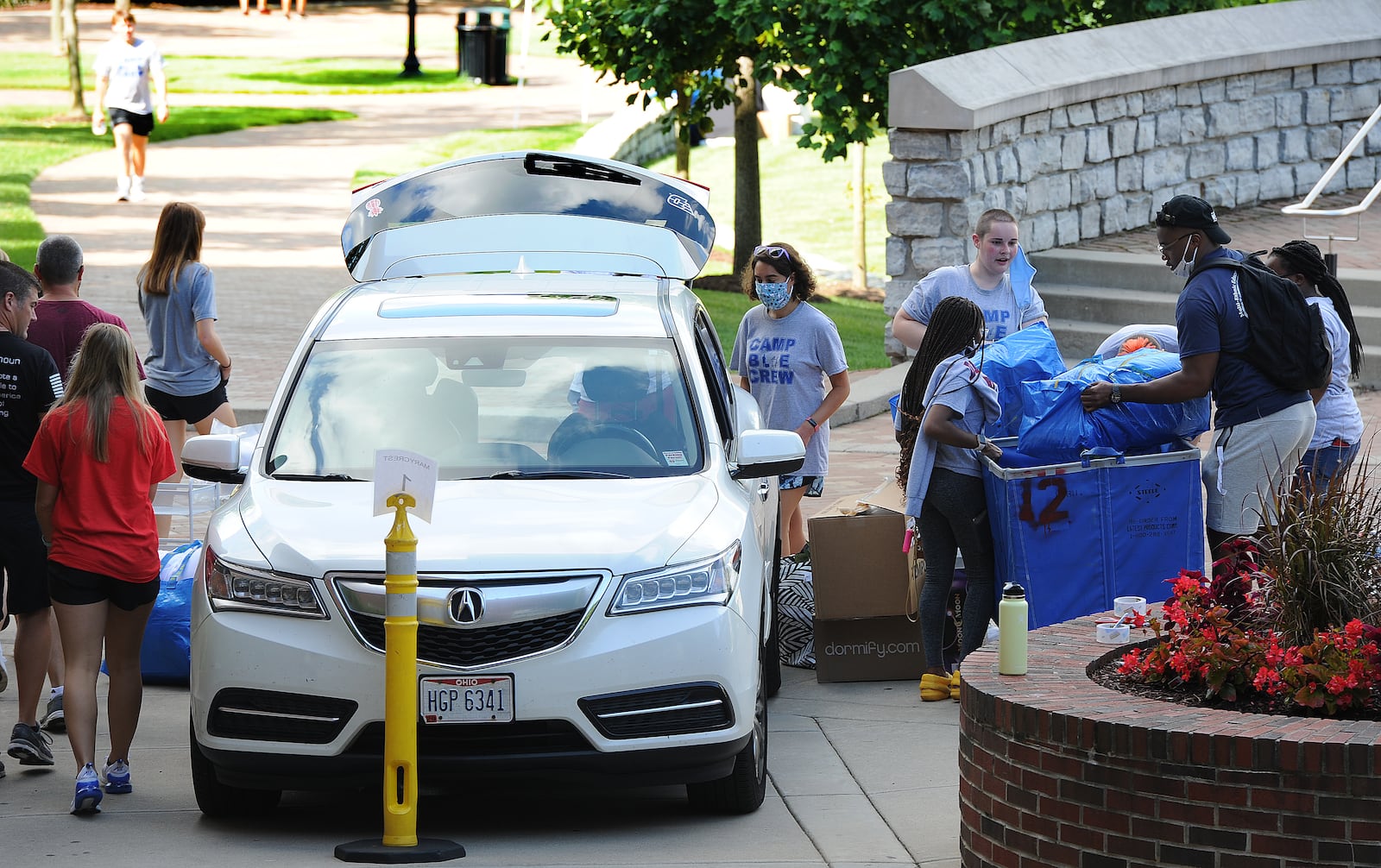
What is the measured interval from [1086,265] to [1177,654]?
10370 mm

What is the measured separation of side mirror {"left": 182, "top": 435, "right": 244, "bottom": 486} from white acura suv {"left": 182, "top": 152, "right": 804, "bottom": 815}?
1cm

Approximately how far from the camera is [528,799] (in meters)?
6.82

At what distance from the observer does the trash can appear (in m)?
46.4

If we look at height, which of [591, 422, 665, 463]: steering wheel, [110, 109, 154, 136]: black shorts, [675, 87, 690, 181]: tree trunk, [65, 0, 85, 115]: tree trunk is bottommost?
[591, 422, 665, 463]: steering wheel

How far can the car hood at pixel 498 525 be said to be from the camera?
6.03m

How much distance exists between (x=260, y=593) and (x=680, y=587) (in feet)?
4.59

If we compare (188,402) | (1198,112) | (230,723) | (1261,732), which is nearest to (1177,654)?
(1261,732)

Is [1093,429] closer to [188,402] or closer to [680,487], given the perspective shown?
[680,487]

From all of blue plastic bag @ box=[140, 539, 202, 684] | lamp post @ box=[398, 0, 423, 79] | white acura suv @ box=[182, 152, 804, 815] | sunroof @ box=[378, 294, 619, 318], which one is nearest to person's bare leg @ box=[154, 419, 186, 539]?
blue plastic bag @ box=[140, 539, 202, 684]

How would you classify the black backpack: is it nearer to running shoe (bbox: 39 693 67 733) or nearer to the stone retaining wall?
running shoe (bbox: 39 693 67 733)

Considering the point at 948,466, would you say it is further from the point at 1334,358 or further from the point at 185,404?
the point at 185,404

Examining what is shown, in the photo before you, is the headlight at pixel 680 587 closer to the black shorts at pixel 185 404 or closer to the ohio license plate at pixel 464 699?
the ohio license plate at pixel 464 699

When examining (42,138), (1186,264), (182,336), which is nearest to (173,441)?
(182,336)

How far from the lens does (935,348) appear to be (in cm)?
769
